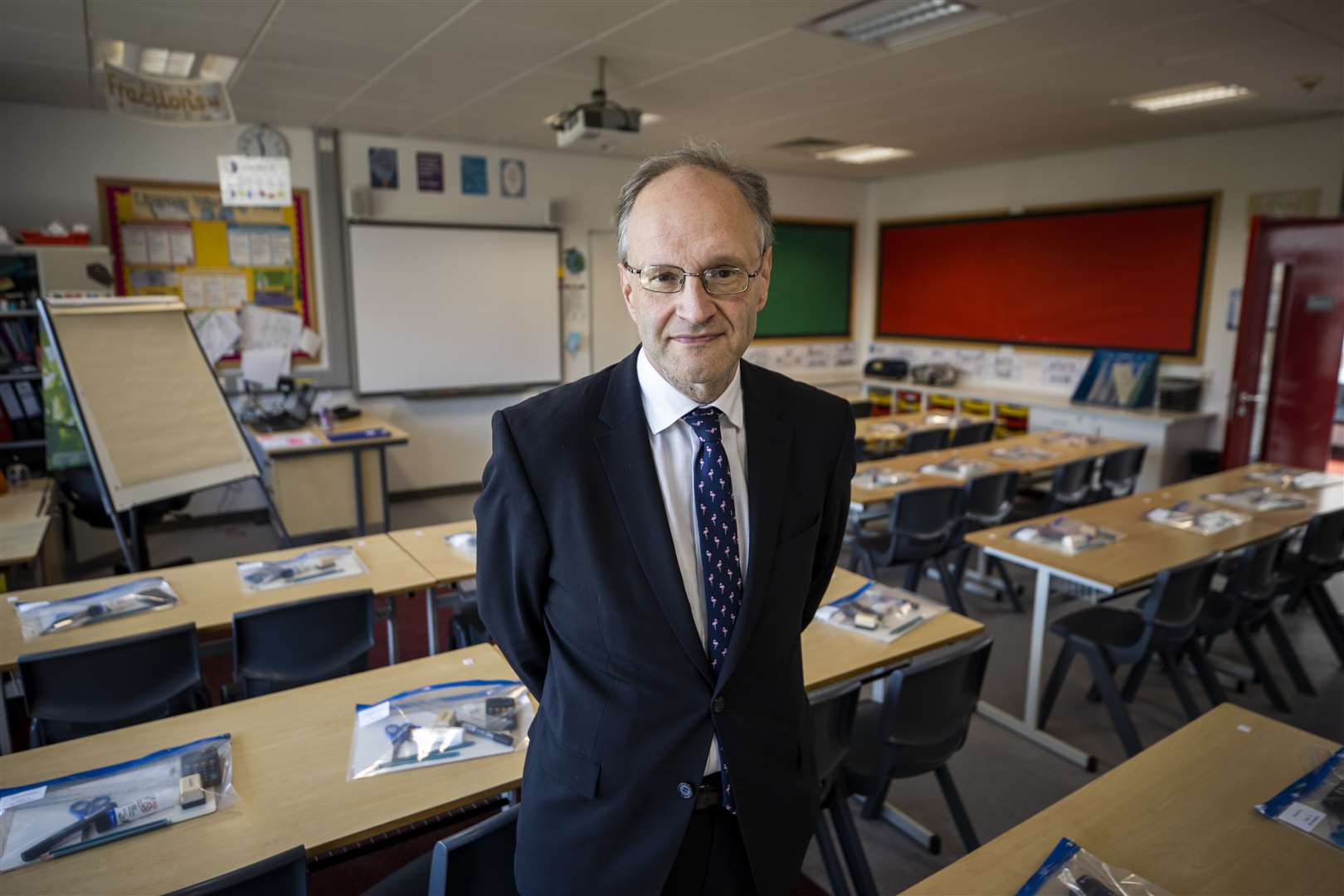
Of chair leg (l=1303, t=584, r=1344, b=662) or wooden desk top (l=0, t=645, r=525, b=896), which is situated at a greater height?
wooden desk top (l=0, t=645, r=525, b=896)

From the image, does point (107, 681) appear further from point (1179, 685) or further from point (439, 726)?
point (1179, 685)

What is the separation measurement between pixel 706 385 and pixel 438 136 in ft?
19.9

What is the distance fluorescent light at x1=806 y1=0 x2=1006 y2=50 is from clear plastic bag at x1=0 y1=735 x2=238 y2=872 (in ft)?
11.9

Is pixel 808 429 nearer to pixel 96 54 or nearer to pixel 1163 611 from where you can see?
pixel 1163 611

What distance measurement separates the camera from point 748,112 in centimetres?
546

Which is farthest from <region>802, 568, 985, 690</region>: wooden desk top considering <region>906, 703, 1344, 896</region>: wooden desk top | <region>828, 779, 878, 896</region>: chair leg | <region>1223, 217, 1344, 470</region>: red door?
<region>1223, 217, 1344, 470</region>: red door

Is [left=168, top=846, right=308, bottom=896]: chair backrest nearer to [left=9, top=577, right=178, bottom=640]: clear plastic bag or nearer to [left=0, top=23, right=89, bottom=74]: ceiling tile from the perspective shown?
[left=9, top=577, right=178, bottom=640]: clear plastic bag

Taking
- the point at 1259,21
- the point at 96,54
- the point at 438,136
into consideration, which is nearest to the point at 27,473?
the point at 96,54

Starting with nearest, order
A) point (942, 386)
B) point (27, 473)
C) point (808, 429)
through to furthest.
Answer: point (808, 429), point (27, 473), point (942, 386)

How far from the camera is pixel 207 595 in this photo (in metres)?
2.61

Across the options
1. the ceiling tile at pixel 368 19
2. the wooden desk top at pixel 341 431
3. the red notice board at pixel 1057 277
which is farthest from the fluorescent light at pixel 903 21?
the red notice board at pixel 1057 277

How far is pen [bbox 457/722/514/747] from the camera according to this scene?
174 centimetres

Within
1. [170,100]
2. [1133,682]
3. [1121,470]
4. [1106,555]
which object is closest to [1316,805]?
[1106,555]

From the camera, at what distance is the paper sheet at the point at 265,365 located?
572 centimetres
